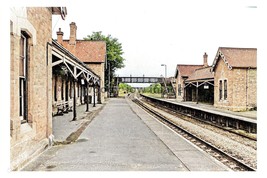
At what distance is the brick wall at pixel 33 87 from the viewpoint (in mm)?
4176

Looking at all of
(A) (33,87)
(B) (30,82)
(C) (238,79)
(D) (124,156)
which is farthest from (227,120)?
(B) (30,82)

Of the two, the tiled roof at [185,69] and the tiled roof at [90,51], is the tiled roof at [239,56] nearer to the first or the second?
the tiled roof at [185,69]

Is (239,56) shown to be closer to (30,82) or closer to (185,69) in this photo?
(30,82)

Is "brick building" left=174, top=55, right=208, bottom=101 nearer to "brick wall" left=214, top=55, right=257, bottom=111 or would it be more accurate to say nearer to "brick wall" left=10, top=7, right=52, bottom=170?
"brick wall" left=214, top=55, right=257, bottom=111

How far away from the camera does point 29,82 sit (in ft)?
17.5

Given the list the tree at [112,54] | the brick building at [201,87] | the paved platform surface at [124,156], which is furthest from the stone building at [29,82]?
the tree at [112,54]

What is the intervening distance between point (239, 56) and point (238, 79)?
5.83ft

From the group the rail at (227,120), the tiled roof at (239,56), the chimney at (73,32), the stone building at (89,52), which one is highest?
the chimney at (73,32)

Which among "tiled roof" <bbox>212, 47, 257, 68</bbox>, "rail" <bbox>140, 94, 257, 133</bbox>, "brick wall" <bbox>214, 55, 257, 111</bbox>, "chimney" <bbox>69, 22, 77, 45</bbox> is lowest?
"rail" <bbox>140, 94, 257, 133</bbox>

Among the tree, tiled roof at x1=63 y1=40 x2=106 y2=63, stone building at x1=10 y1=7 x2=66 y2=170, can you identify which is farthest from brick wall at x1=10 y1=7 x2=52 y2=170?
the tree

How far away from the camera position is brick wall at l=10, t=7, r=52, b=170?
4.18 m

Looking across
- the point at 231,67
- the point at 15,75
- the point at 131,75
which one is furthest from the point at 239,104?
the point at 131,75

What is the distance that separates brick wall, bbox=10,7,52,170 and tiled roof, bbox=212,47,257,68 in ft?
45.7

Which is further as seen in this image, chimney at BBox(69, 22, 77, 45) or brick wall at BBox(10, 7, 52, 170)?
chimney at BBox(69, 22, 77, 45)
